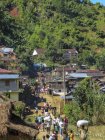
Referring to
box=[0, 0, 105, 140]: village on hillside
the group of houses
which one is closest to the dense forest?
box=[0, 0, 105, 140]: village on hillside

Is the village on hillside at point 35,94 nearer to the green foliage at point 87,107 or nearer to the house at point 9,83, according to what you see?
the house at point 9,83

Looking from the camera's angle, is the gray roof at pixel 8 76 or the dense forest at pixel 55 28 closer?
the gray roof at pixel 8 76

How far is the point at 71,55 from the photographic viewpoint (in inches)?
3713

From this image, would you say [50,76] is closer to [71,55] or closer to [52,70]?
[52,70]

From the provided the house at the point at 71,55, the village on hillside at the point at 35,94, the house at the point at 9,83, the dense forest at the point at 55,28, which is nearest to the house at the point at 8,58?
the village on hillside at the point at 35,94

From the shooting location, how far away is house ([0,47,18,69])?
6922 cm

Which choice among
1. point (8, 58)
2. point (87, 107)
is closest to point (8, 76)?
point (87, 107)

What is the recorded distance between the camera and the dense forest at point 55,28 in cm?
9219

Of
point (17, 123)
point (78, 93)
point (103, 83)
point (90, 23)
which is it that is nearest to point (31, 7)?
point (90, 23)

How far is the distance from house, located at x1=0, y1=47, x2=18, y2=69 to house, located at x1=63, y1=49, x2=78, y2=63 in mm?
14369

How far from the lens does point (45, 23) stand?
116 m

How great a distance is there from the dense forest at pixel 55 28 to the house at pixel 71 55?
0.99 m

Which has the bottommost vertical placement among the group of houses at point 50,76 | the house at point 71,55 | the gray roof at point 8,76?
the house at point 71,55

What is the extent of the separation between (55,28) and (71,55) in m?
20.7
